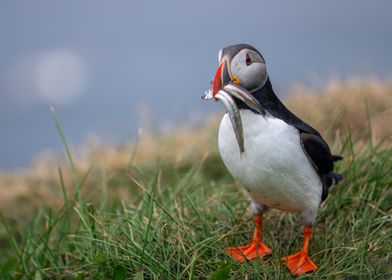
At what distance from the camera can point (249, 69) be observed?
10.2ft

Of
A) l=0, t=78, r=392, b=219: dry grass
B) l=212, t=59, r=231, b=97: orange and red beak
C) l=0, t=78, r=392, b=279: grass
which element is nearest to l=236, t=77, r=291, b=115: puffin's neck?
l=212, t=59, r=231, b=97: orange and red beak

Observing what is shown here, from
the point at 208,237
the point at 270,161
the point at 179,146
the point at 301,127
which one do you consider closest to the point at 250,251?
the point at 208,237

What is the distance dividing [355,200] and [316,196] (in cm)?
74

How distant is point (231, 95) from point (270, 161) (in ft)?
1.22

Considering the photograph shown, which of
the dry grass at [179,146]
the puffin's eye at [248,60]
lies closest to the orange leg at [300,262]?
the puffin's eye at [248,60]

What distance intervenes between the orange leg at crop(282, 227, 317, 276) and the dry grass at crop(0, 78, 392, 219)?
263 cm

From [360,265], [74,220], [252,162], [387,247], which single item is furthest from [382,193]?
[74,220]

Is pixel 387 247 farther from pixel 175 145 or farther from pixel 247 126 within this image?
pixel 175 145

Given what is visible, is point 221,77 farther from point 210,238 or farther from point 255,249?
point 255,249

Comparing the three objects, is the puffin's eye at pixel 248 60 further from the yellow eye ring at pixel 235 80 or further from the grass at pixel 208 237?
the grass at pixel 208 237

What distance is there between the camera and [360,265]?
10.4ft

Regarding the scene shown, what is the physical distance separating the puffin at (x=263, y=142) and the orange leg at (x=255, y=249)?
0.03 meters

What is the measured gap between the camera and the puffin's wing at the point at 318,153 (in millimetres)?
3238

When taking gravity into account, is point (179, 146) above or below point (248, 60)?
below
